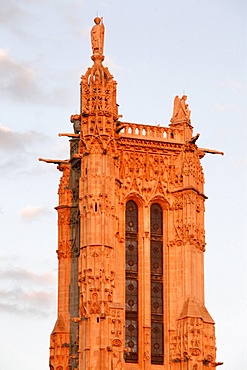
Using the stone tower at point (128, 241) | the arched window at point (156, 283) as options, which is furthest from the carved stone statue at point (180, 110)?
the arched window at point (156, 283)

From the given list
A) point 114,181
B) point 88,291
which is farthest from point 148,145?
point 88,291

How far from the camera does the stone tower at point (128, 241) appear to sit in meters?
67.8

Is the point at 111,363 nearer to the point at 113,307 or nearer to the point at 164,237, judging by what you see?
the point at 113,307

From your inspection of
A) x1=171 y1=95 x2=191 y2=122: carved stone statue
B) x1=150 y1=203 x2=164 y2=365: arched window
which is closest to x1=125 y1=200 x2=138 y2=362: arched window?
x1=150 y1=203 x2=164 y2=365: arched window

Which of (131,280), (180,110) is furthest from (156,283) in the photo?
(180,110)

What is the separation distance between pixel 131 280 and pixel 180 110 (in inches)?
320

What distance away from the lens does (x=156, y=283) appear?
70.8 metres

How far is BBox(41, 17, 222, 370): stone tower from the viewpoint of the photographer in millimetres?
67812

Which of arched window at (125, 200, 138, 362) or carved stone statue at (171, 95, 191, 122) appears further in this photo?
carved stone statue at (171, 95, 191, 122)

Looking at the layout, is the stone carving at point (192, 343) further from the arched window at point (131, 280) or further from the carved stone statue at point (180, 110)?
the carved stone statue at point (180, 110)

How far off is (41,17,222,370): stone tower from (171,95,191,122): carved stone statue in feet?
0.30

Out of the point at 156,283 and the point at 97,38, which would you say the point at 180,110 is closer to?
the point at 97,38

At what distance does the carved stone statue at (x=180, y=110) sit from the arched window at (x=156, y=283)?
410 cm

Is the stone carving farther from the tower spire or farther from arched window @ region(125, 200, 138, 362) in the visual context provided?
the tower spire
